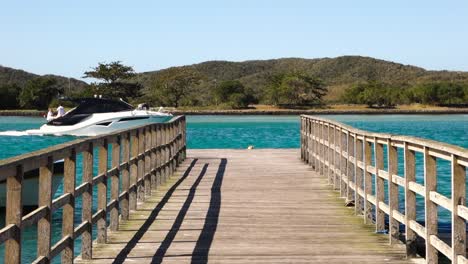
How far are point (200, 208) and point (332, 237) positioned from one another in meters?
A: 2.57

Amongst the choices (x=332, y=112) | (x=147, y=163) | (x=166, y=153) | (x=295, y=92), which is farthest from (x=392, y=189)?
(x=295, y=92)

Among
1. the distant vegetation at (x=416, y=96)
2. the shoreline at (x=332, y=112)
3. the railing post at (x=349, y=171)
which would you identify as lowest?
the shoreline at (x=332, y=112)

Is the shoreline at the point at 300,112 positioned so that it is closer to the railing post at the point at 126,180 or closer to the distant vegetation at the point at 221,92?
the distant vegetation at the point at 221,92

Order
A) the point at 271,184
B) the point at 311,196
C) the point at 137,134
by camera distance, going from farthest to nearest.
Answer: the point at 271,184 → the point at 311,196 → the point at 137,134

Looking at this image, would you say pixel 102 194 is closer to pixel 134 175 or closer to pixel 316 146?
pixel 134 175

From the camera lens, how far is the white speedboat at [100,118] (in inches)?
1891

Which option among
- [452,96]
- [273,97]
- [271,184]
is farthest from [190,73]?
[271,184]

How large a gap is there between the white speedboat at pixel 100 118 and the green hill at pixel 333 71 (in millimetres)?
98937

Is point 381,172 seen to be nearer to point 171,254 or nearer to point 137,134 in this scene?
point 171,254

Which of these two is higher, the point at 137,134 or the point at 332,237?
the point at 137,134

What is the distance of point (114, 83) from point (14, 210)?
111m

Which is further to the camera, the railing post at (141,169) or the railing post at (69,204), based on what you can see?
the railing post at (141,169)

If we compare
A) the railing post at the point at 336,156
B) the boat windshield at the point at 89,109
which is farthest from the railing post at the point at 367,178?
the boat windshield at the point at 89,109

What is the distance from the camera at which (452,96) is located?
115188 millimetres
